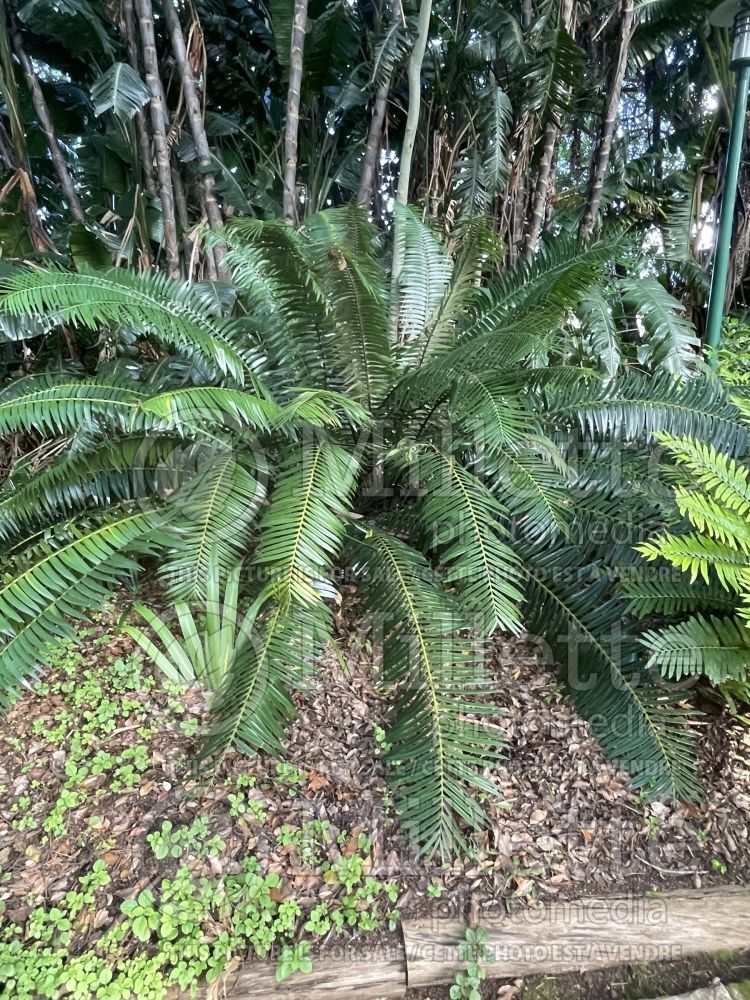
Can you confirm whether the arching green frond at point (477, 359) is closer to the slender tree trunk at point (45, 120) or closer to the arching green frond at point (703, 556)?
the arching green frond at point (703, 556)

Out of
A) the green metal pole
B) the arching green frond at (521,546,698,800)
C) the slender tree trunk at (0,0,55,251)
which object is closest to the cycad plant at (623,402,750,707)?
the arching green frond at (521,546,698,800)

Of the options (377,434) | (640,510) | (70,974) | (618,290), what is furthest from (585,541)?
(618,290)

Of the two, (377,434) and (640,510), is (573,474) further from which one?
(377,434)

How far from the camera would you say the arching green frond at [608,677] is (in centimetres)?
160

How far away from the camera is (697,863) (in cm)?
151

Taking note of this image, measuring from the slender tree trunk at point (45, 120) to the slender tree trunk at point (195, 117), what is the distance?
0.80m

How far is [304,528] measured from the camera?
1581mm

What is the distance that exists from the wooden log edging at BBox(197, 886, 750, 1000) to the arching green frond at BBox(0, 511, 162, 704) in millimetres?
964

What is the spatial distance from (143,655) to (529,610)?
54.6 inches

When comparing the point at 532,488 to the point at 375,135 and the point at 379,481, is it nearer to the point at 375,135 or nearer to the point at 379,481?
the point at 379,481

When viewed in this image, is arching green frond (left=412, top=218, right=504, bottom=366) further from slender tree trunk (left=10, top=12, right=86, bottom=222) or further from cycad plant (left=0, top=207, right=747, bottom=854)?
slender tree trunk (left=10, top=12, right=86, bottom=222)

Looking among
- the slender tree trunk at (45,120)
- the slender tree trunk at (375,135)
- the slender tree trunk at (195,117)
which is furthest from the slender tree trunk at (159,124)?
the slender tree trunk at (375,135)

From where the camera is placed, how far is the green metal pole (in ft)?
9.24

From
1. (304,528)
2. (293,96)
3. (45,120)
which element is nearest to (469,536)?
(304,528)
